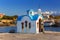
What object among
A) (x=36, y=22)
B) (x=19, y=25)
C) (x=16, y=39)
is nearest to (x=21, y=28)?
(x=19, y=25)

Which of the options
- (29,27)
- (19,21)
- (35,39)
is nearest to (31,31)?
(29,27)

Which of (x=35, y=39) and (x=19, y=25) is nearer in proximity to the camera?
(x=35, y=39)

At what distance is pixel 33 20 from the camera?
26734 millimetres

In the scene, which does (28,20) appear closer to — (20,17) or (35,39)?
(20,17)

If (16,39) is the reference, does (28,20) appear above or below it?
above

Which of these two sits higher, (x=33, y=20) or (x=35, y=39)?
(x=33, y=20)

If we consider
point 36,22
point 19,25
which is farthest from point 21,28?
point 36,22

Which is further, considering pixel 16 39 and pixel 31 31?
pixel 31 31

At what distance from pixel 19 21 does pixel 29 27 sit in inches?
68.3

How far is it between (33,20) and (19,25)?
2265mm

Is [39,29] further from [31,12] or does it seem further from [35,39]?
[35,39]

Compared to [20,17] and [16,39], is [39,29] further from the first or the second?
[16,39]

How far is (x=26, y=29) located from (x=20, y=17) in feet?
6.57

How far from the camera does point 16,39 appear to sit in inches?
742
